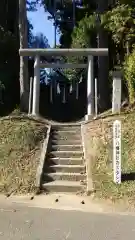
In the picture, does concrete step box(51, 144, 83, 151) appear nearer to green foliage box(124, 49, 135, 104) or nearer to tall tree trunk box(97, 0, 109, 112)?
green foliage box(124, 49, 135, 104)

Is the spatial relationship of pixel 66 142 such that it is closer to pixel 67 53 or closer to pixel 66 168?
pixel 66 168

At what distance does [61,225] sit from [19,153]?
4703 mm

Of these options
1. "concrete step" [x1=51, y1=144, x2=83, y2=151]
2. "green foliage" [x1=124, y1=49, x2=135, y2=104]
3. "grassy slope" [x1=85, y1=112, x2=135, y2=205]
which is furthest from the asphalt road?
"green foliage" [x1=124, y1=49, x2=135, y2=104]

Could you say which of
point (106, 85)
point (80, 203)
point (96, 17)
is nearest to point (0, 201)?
point (80, 203)

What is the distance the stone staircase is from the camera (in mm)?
9742

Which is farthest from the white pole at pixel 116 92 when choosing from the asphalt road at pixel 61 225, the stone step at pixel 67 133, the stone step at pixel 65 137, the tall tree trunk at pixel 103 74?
the tall tree trunk at pixel 103 74

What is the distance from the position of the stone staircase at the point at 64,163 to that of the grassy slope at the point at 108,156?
0.35 m

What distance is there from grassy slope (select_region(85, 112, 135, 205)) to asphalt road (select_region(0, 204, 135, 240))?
4.76 ft

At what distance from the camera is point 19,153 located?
36.4 feet

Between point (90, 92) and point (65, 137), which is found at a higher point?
point (90, 92)

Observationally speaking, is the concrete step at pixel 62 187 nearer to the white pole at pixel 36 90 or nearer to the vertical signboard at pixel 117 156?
the vertical signboard at pixel 117 156

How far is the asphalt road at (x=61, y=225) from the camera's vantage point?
5996mm

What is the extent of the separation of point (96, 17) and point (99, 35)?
51.0 inches

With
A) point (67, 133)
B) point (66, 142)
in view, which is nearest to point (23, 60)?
point (67, 133)
